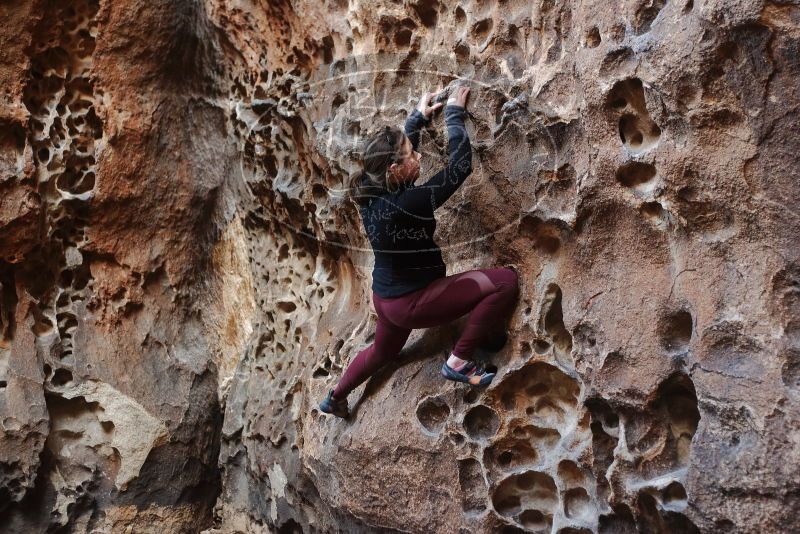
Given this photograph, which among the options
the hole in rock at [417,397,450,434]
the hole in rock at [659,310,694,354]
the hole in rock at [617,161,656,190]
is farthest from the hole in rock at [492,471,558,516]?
the hole in rock at [617,161,656,190]

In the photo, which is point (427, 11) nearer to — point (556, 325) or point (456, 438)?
point (556, 325)

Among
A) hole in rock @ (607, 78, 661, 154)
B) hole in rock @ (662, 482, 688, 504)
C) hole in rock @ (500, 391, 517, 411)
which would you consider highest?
hole in rock @ (607, 78, 661, 154)

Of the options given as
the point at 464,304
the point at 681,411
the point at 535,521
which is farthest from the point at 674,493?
the point at 464,304

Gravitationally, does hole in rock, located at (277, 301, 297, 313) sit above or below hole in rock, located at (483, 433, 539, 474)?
above

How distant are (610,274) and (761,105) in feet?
1.75

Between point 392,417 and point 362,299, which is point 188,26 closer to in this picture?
point 362,299

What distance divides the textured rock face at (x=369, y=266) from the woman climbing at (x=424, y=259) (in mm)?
80

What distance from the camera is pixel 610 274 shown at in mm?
2090

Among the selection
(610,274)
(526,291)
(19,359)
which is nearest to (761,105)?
(610,274)

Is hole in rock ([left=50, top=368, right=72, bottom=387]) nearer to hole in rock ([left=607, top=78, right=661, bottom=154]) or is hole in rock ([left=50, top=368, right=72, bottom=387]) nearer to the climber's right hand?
the climber's right hand

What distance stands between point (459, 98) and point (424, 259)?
46 centimetres

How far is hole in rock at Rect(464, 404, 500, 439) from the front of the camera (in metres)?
2.30

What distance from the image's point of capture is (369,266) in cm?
294

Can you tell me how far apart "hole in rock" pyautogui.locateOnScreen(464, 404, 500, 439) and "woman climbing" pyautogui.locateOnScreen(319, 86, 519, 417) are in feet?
0.29
